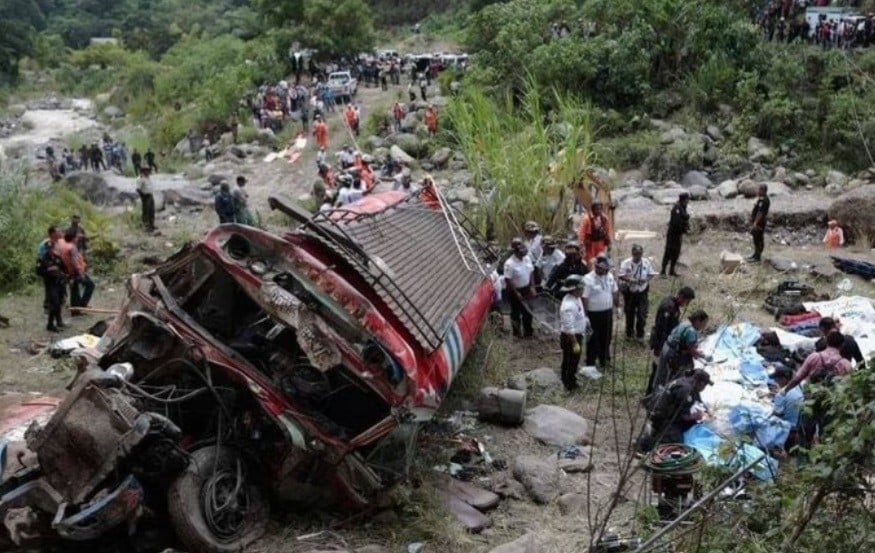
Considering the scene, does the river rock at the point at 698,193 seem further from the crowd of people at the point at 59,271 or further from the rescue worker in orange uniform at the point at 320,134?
the crowd of people at the point at 59,271

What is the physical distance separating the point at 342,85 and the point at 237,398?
23.9 metres

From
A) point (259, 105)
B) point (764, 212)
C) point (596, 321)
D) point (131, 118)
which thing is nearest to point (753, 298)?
point (764, 212)

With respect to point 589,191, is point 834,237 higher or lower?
lower

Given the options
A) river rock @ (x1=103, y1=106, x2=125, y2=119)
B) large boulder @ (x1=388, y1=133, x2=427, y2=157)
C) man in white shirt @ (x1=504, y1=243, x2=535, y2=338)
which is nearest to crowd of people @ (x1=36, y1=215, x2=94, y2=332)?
man in white shirt @ (x1=504, y1=243, x2=535, y2=338)

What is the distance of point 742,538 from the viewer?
14.9ft

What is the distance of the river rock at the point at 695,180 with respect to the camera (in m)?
18.3

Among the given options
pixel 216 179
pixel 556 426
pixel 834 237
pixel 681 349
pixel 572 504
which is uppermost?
pixel 681 349

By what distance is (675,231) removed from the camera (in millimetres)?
11414

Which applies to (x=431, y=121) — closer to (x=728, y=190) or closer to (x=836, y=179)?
(x=728, y=190)

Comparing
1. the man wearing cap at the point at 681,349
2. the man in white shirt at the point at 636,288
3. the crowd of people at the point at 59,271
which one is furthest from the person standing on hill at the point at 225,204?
the man wearing cap at the point at 681,349

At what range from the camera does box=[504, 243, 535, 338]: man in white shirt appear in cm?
966

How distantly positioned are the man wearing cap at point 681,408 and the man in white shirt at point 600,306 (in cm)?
185

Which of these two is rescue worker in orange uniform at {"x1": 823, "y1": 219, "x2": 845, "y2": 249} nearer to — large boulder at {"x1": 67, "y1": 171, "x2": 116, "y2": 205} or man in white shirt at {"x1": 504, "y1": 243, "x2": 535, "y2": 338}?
man in white shirt at {"x1": 504, "y1": 243, "x2": 535, "y2": 338}

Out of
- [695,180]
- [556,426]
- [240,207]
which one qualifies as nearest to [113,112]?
[695,180]
